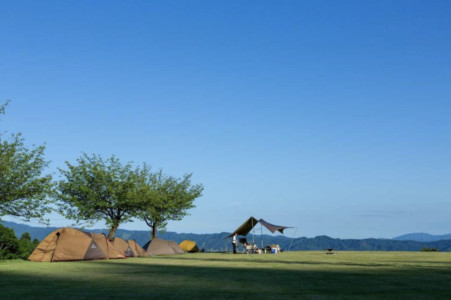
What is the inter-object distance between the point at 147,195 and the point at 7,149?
17.7 meters

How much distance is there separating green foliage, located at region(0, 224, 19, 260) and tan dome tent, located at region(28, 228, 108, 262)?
13.3ft

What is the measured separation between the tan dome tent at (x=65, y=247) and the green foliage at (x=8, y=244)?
4.07 metres

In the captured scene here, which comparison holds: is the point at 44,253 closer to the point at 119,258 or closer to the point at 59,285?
the point at 119,258

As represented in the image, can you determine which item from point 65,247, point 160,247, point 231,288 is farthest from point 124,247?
point 231,288

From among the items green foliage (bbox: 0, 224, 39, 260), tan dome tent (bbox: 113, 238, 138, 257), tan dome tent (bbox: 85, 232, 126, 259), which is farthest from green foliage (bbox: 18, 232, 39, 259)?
tan dome tent (bbox: 113, 238, 138, 257)

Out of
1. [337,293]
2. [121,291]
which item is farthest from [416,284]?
[121,291]

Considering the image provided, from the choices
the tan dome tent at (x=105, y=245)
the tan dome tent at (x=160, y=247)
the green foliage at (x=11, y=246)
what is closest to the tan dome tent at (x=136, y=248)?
the tan dome tent at (x=160, y=247)

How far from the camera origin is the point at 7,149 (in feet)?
112

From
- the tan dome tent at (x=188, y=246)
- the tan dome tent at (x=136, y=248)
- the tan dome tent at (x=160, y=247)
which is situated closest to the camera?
the tan dome tent at (x=136, y=248)

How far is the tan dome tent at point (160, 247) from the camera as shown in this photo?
143 feet

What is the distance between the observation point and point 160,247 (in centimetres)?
4469

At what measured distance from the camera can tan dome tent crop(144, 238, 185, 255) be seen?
1713 inches

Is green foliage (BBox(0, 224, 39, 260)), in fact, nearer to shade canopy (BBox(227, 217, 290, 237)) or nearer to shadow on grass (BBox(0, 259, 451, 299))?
shadow on grass (BBox(0, 259, 451, 299))

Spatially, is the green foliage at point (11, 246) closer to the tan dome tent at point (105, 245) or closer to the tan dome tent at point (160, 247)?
the tan dome tent at point (105, 245)
